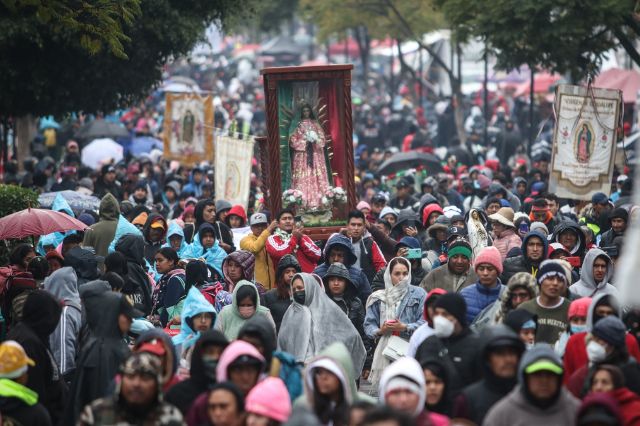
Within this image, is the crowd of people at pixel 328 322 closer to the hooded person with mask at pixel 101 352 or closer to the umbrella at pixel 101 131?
the hooded person with mask at pixel 101 352

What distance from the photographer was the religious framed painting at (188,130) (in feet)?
87.9

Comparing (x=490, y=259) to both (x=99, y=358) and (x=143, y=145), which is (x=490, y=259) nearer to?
(x=99, y=358)

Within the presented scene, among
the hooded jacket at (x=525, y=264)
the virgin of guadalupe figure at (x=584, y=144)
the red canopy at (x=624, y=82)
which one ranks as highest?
the red canopy at (x=624, y=82)

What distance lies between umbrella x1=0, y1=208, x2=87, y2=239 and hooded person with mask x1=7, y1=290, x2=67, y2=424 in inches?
162

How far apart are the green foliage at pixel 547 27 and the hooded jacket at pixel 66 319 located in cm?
1118

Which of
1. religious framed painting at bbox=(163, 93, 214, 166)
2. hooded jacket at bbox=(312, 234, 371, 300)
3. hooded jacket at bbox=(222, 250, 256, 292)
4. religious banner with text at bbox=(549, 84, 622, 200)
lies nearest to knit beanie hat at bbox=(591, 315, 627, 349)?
hooded jacket at bbox=(312, 234, 371, 300)

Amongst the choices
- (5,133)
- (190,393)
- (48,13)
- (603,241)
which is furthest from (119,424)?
(5,133)

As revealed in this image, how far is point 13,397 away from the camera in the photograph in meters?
8.20

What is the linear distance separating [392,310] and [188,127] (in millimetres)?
15650

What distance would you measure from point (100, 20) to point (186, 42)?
957cm

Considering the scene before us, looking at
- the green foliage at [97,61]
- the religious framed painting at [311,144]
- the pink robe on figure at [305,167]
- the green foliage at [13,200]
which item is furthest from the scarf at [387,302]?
the green foliage at [97,61]

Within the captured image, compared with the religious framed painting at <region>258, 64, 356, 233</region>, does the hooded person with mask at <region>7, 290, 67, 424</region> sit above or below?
below

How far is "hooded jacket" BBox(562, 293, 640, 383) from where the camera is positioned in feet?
28.3

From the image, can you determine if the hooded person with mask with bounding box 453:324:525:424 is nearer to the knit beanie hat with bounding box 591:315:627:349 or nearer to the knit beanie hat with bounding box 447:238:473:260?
the knit beanie hat with bounding box 591:315:627:349
